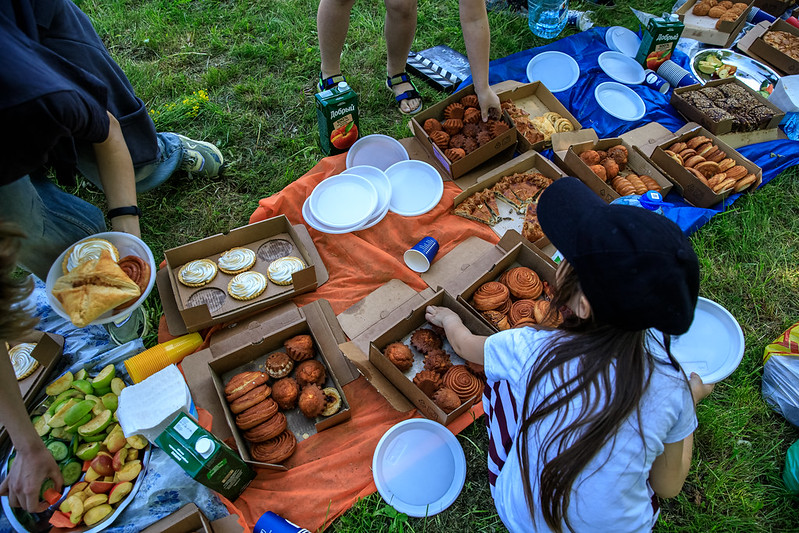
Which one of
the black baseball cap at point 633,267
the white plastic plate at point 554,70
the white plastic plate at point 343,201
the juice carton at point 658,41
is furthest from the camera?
the white plastic plate at point 554,70

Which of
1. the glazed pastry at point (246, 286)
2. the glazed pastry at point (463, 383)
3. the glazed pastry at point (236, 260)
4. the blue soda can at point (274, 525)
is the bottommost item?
the blue soda can at point (274, 525)

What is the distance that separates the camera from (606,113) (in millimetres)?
4949

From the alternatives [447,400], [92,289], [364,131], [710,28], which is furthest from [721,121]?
[92,289]

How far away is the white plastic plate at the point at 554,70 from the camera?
17.1ft

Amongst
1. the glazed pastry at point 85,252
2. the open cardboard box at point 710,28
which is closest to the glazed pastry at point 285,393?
the glazed pastry at point 85,252

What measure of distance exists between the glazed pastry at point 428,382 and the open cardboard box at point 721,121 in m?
3.79

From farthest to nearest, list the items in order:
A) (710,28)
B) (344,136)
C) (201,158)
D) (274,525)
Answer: (710,28) < (344,136) < (201,158) < (274,525)

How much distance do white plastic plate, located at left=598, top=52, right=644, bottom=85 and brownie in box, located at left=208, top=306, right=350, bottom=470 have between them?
4.31 meters

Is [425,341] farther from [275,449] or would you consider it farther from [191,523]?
[191,523]

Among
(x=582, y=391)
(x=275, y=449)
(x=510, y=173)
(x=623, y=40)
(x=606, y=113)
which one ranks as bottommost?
(x=275, y=449)

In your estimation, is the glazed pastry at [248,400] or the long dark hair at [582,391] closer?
the long dark hair at [582,391]

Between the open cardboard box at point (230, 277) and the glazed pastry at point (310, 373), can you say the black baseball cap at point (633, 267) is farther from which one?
the open cardboard box at point (230, 277)

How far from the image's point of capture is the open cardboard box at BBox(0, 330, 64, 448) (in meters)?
2.97

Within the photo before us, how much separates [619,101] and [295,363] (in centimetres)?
431
